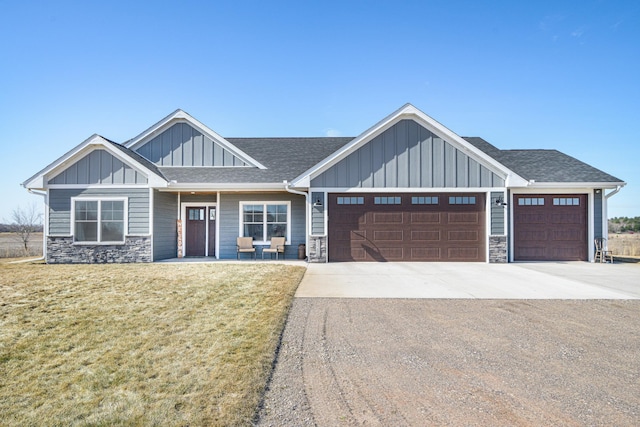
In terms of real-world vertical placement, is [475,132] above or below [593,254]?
above

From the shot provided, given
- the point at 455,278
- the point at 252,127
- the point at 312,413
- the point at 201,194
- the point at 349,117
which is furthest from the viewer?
the point at 252,127

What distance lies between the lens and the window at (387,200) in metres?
12.1

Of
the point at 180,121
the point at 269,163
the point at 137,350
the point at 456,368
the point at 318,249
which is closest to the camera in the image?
the point at 456,368

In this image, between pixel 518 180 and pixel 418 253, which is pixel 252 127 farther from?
pixel 518 180

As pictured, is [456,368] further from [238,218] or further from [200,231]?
[200,231]

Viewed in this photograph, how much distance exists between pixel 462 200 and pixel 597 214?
510cm

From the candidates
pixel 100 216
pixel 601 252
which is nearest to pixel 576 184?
pixel 601 252

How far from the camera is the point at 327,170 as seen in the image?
12016 millimetres

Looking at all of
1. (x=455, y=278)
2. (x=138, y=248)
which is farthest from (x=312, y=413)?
(x=138, y=248)

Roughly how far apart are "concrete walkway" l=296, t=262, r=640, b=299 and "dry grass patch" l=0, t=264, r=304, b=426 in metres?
1.57

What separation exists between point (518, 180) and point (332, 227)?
657 cm

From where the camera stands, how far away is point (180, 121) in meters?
14.0

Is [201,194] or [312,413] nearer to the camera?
[312,413]

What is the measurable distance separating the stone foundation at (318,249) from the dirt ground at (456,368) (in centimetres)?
609
